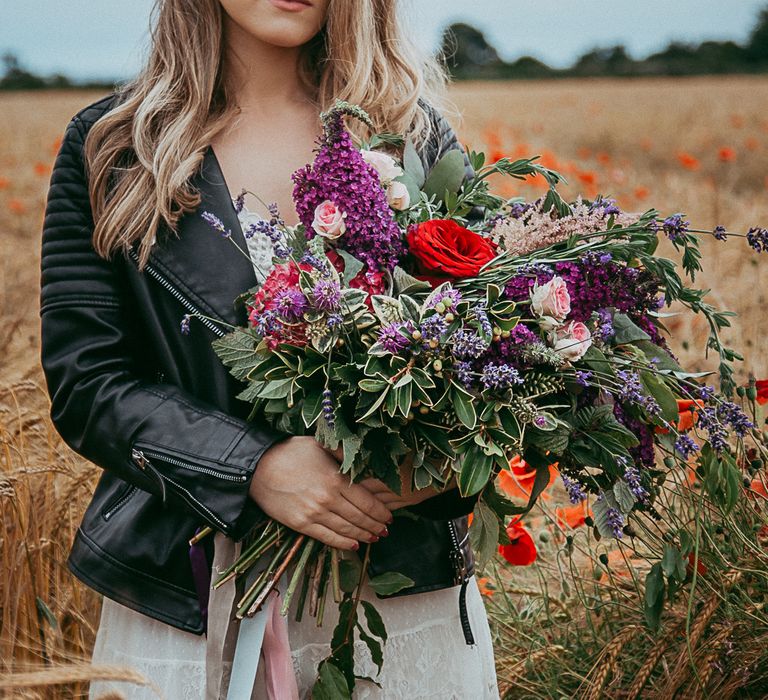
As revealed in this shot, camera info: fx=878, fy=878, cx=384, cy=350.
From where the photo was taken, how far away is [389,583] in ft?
5.08

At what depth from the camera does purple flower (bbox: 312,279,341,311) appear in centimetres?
131

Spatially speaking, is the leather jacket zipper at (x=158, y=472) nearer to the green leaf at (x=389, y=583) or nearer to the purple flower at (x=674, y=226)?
the green leaf at (x=389, y=583)

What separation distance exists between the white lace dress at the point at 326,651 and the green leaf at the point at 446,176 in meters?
0.35

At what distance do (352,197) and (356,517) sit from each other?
21.1 inches

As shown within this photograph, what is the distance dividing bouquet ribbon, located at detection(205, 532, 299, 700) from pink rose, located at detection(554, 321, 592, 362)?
0.67 metres

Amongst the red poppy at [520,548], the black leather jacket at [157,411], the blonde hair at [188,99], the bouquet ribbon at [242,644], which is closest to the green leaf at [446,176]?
the blonde hair at [188,99]

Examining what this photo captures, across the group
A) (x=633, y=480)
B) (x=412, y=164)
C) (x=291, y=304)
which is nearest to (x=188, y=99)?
(x=412, y=164)

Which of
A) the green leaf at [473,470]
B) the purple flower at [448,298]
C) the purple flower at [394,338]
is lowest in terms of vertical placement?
the green leaf at [473,470]

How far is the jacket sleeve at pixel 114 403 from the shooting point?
1542 millimetres

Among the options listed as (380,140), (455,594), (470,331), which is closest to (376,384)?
(470,331)

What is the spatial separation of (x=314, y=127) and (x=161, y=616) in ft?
3.53

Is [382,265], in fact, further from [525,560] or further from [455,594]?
[525,560]

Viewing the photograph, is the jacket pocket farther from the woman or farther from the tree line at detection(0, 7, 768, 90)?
the tree line at detection(0, 7, 768, 90)

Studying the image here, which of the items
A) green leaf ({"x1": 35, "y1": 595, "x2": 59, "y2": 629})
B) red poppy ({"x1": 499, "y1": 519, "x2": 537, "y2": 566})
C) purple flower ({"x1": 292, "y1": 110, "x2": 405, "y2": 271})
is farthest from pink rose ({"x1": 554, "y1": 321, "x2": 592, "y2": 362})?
green leaf ({"x1": 35, "y1": 595, "x2": 59, "y2": 629})
